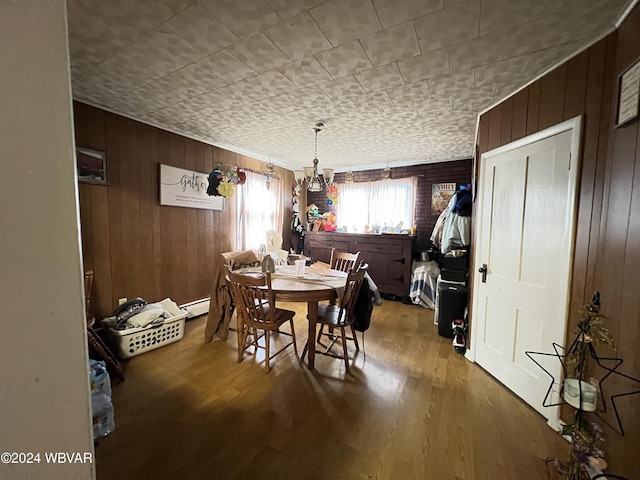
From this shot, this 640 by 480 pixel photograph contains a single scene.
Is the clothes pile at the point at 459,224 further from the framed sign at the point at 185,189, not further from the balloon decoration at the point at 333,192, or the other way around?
the framed sign at the point at 185,189

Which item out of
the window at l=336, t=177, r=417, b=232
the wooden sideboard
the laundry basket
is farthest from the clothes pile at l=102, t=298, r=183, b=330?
the window at l=336, t=177, r=417, b=232

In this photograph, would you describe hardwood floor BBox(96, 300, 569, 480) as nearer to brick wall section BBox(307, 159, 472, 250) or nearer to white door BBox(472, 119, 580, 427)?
white door BBox(472, 119, 580, 427)

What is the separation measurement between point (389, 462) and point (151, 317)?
2356 mm

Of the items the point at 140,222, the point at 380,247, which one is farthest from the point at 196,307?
the point at 380,247

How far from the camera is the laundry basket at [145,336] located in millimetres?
2348

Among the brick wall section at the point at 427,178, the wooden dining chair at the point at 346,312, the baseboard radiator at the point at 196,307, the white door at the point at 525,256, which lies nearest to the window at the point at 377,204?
the brick wall section at the point at 427,178

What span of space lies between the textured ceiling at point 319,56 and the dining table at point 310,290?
64.2 inches

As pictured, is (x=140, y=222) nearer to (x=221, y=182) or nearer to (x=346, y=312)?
(x=221, y=182)

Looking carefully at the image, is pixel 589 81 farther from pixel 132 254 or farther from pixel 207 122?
pixel 132 254

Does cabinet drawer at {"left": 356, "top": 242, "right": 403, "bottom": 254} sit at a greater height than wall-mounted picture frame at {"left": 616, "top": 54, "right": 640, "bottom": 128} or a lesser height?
lesser

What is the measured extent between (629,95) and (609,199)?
0.48 meters

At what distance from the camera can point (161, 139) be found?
10.0ft

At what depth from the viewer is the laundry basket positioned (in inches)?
92.4

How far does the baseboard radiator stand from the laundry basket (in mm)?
576
